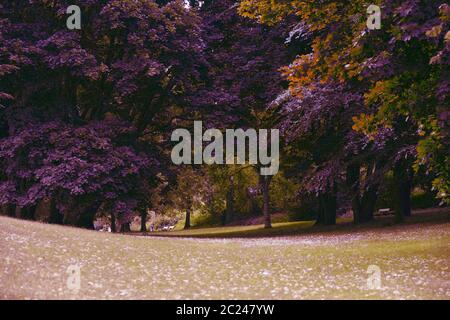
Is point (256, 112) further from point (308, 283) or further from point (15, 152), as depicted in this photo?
point (308, 283)

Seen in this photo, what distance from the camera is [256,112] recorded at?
40.3 meters

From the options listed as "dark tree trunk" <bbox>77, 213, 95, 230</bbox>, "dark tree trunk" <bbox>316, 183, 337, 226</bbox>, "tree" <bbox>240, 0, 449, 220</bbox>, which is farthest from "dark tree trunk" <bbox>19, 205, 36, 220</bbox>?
"tree" <bbox>240, 0, 449, 220</bbox>

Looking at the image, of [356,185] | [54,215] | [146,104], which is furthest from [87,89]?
[356,185]

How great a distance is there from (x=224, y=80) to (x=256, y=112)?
4301mm

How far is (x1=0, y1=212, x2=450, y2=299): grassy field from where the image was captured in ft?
46.8

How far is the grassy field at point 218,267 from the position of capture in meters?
14.3

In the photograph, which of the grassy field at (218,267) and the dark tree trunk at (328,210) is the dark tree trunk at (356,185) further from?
the grassy field at (218,267)

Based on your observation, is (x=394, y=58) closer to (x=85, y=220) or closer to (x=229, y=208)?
(x=85, y=220)

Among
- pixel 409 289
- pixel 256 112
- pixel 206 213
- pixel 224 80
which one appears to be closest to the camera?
pixel 409 289

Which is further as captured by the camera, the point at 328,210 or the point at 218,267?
the point at 328,210

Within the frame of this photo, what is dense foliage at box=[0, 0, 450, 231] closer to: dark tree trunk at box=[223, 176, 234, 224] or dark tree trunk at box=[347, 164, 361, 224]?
dark tree trunk at box=[347, 164, 361, 224]

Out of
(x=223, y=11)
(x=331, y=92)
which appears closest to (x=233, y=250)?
(x=331, y=92)

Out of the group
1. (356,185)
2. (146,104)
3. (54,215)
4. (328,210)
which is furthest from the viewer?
(328,210)

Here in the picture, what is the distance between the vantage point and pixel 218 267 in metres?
19.3
